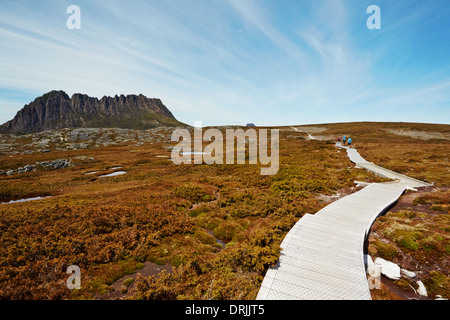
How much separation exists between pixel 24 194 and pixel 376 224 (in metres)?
42.2

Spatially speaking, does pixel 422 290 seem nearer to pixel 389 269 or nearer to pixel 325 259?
pixel 389 269

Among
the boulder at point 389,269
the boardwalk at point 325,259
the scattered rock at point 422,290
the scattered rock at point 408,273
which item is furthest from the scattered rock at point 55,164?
the scattered rock at point 422,290

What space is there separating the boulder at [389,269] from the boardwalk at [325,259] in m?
1.03

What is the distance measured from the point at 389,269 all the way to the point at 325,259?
3.13 meters

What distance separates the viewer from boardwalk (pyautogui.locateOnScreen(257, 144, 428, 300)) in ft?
20.7

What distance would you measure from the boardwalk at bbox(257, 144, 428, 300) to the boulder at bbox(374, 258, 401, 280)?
103 cm

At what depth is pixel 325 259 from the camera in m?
8.02

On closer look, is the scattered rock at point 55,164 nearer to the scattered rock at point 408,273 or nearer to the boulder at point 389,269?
the boulder at point 389,269

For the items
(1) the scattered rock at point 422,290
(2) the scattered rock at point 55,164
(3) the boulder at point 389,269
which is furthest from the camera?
(2) the scattered rock at point 55,164

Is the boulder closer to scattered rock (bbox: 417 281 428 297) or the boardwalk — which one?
scattered rock (bbox: 417 281 428 297)

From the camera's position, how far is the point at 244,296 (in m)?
6.34

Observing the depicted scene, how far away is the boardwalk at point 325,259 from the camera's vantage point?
20.7ft

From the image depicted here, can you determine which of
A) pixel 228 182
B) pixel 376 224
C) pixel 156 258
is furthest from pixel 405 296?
pixel 228 182
